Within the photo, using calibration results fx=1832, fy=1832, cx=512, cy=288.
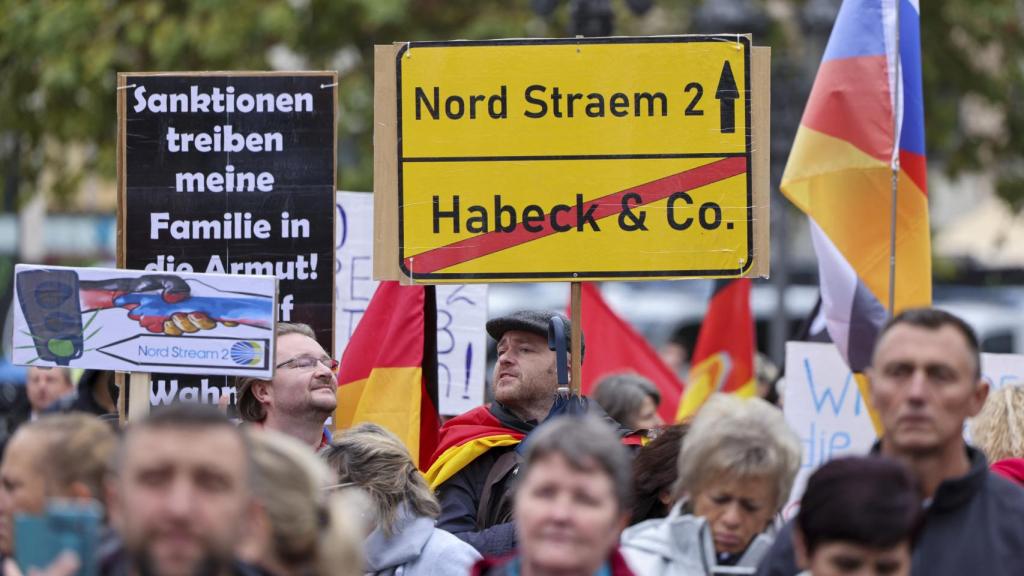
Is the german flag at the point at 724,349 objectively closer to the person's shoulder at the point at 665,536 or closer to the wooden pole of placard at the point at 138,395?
the wooden pole of placard at the point at 138,395

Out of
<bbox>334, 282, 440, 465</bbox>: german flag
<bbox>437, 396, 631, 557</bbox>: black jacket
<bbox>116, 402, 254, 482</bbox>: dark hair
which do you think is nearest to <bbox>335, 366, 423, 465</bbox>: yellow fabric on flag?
<bbox>334, 282, 440, 465</bbox>: german flag

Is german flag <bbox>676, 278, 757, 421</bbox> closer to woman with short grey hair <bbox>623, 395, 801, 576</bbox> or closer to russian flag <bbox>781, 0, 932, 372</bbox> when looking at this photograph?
russian flag <bbox>781, 0, 932, 372</bbox>

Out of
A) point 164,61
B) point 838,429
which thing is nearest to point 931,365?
point 838,429

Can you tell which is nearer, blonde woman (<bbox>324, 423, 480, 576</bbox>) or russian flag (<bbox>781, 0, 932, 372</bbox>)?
blonde woman (<bbox>324, 423, 480, 576</bbox>)

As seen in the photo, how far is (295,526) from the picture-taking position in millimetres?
3631

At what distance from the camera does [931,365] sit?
4.20 m

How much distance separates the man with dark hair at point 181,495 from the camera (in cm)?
330

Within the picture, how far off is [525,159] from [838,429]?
2.31 meters

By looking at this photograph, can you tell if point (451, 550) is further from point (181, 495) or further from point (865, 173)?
point (865, 173)

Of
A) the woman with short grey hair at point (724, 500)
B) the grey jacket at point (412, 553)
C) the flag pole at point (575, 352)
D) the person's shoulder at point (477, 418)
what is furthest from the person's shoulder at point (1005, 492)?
the person's shoulder at point (477, 418)

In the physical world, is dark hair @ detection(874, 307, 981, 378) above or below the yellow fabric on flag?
above

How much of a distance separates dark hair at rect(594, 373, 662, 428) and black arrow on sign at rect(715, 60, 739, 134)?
6.39 ft

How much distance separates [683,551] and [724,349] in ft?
20.5

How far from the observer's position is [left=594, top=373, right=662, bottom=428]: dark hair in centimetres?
796
